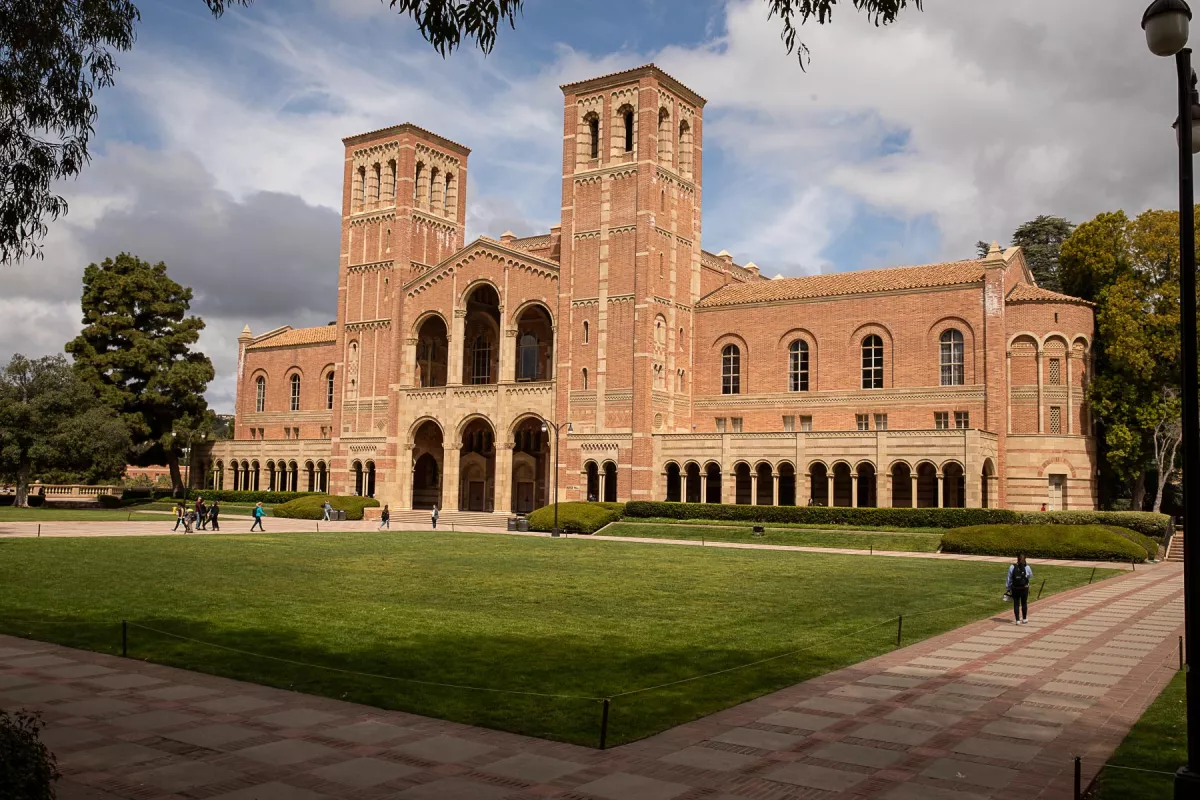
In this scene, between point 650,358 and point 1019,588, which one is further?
point 650,358

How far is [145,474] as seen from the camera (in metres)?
112

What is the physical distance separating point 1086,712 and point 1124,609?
37.6 feet

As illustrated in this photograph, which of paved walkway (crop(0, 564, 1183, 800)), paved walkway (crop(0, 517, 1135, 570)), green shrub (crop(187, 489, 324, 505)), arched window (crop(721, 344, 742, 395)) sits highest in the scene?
arched window (crop(721, 344, 742, 395))

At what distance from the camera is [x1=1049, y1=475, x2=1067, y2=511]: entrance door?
1833 inches

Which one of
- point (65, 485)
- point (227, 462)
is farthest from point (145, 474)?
point (227, 462)

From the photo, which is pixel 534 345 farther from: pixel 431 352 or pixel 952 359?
pixel 952 359

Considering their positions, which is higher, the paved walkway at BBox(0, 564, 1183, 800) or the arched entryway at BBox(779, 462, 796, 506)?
the arched entryway at BBox(779, 462, 796, 506)

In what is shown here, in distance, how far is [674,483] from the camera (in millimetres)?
53125

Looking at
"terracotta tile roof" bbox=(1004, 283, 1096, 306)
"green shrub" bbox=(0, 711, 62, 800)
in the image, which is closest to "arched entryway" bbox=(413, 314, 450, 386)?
"terracotta tile roof" bbox=(1004, 283, 1096, 306)

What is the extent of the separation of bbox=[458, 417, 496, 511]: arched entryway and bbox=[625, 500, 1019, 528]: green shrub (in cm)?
1557

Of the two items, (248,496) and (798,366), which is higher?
(798,366)

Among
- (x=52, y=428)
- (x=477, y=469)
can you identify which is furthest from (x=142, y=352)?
(x=477, y=469)

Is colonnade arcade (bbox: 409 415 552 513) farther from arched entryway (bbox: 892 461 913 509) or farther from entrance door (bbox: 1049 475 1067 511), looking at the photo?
entrance door (bbox: 1049 475 1067 511)

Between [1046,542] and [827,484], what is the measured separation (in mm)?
15313
